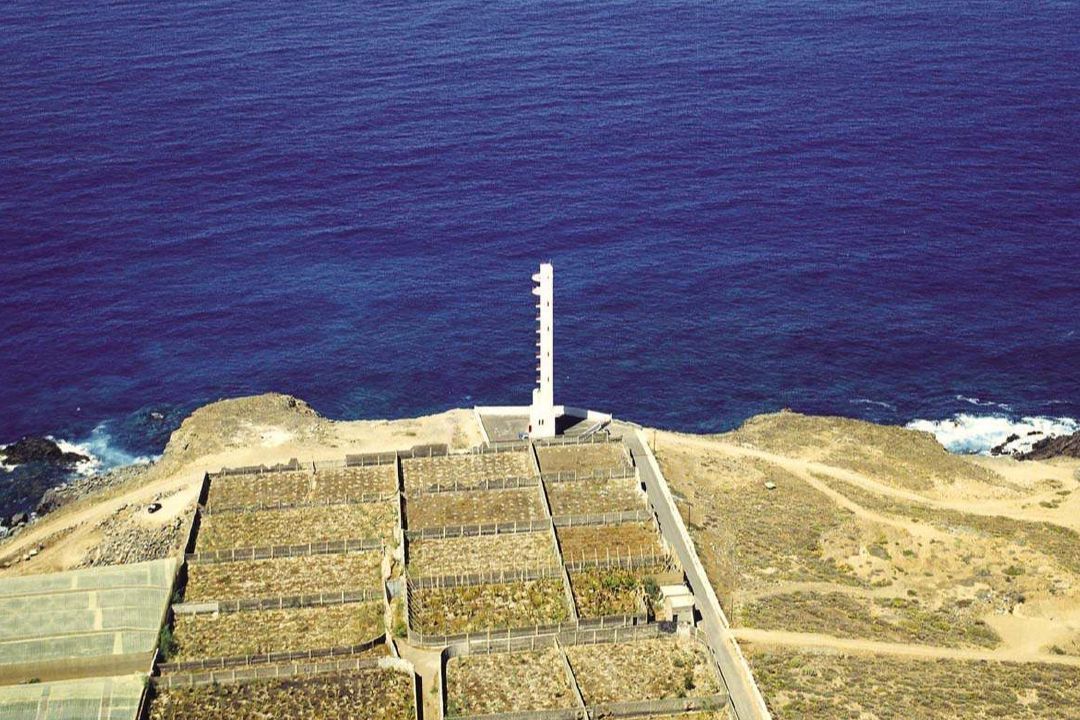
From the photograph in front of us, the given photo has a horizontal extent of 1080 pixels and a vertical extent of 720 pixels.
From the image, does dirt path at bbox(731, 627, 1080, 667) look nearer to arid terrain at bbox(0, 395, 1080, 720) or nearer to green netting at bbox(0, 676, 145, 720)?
arid terrain at bbox(0, 395, 1080, 720)

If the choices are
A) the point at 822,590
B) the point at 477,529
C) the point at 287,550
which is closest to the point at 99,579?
the point at 287,550

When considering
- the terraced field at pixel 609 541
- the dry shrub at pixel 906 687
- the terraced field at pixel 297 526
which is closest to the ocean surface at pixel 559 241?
the terraced field at pixel 297 526

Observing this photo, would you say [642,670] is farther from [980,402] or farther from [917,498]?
[980,402]

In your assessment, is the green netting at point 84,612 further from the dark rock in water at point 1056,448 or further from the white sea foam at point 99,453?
the dark rock in water at point 1056,448

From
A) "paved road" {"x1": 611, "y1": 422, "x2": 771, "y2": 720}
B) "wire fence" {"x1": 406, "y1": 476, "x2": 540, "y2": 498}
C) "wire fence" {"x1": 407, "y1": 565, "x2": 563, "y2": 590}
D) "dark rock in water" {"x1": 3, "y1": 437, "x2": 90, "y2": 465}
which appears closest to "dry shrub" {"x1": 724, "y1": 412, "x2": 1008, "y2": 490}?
"paved road" {"x1": 611, "y1": 422, "x2": 771, "y2": 720}

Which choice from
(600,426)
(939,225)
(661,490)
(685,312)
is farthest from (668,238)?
(661,490)

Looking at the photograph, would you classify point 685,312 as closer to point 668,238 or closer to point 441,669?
point 668,238
